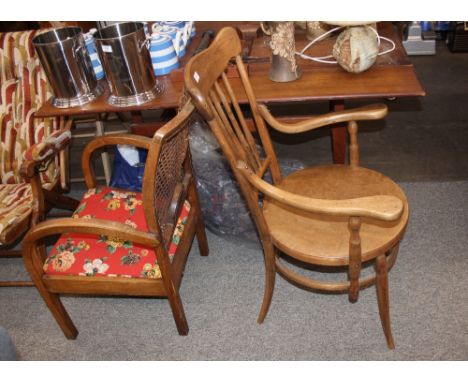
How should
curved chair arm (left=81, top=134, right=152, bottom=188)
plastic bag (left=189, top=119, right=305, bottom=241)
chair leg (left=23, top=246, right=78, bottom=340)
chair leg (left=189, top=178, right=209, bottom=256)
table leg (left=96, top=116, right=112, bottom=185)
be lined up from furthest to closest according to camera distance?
1. table leg (left=96, top=116, right=112, bottom=185)
2. plastic bag (left=189, top=119, right=305, bottom=241)
3. chair leg (left=189, top=178, right=209, bottom=256)
4. curved chair arm (left=81, top=134, right=152, bottom=188)
5. chair leg (left=23, top=246, right=78, bottom=340)

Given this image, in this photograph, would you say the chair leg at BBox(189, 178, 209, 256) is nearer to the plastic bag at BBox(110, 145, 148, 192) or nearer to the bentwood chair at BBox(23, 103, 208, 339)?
the bentwood chair at BBox(23, 103, 208, 339)

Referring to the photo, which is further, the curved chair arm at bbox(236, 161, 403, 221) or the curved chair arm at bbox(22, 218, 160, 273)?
the curved chair arm at bbox(22, 218, 160, 273)

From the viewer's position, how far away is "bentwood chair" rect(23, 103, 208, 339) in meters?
1.39

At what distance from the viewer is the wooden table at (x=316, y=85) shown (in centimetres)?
168

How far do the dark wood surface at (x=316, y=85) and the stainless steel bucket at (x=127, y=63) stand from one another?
0.05m

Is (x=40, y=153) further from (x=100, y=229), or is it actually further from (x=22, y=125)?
(x=100, y=229)

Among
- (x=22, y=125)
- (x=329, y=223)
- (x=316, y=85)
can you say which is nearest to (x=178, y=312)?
(x=329, y=223)

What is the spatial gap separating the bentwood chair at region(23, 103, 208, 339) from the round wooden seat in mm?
354

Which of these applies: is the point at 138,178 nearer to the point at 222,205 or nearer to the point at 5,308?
the point at 222,205

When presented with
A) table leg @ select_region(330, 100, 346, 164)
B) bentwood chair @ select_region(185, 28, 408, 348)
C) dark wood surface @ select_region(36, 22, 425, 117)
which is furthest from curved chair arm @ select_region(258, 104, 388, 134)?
table leg @ select_region(330, 100, 346, 164)

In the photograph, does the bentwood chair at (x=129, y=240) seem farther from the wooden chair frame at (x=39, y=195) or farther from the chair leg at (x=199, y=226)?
the wooden chair frame at (x=39, y=195)

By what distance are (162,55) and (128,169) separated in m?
0.58

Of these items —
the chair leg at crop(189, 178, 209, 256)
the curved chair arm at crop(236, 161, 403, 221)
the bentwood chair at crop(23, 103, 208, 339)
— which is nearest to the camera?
the curved chair arm at crop(236, 161, 403, 221)
